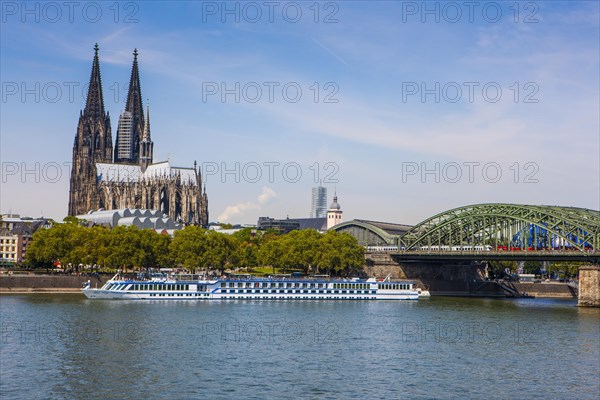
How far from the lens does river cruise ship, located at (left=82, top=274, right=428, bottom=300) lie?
89.9m

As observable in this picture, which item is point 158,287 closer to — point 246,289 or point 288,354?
point 246,289

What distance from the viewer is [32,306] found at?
75250mm

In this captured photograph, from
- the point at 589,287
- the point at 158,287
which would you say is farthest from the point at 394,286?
the point at 158,287

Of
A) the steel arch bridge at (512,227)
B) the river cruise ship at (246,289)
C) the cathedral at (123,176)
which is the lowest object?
the river cruise ship at (246,289)

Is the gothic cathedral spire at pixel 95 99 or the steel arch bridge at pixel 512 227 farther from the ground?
the gothic cathedral spire at pixel 95 99

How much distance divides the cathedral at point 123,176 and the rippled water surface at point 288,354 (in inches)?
4285

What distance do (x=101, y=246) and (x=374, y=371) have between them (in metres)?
70.2

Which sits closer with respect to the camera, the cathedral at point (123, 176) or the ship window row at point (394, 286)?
the ship window row at point (394, 286)

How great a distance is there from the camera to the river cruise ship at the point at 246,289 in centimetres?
8988

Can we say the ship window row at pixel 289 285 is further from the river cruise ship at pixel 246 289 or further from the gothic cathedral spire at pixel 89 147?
the gothic cathedral spire at pixel 89 147

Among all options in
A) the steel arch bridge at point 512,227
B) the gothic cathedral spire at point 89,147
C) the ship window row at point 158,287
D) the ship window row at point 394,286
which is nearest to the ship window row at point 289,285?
the ship window row at point 394,286

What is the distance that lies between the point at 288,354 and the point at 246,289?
1755 inches

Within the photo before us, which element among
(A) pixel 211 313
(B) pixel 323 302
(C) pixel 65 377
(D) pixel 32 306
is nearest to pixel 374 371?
(C) pixel 65 377

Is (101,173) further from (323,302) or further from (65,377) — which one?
(65,377)
